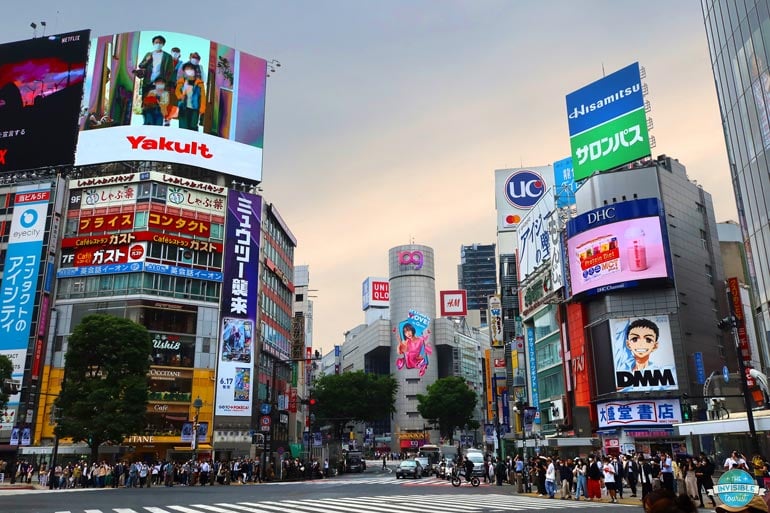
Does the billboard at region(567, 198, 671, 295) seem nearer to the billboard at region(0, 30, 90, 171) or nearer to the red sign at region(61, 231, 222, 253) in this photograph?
the red sign at region(61, 231, 222, 253)

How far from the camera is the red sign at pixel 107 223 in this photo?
190 ft

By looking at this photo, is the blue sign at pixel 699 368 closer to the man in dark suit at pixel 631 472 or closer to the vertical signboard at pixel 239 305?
the man in dark suit at pixel 631 472

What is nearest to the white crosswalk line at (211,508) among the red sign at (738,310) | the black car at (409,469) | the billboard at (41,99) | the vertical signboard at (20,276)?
the black car at (409,469)

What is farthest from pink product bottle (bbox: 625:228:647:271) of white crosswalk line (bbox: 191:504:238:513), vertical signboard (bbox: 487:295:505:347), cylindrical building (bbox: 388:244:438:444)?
cylindrical building (bbox: 388:244:438:444)

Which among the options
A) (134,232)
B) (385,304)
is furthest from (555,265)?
(385,304)

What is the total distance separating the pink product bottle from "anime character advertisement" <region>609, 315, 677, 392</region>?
13.8 feet

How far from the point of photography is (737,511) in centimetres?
481

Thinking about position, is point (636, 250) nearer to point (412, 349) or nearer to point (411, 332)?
point (411, 332)

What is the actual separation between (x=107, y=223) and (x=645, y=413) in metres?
48.3

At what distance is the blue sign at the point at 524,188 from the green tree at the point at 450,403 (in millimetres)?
31342

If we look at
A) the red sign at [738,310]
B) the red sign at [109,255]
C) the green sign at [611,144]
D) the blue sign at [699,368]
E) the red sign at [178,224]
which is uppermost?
the green sign at [611,144]

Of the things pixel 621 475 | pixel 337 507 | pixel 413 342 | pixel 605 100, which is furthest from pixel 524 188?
pixel 337 507

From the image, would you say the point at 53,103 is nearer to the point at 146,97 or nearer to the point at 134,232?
the point at 146,97

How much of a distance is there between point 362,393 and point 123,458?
49739 millimetres
